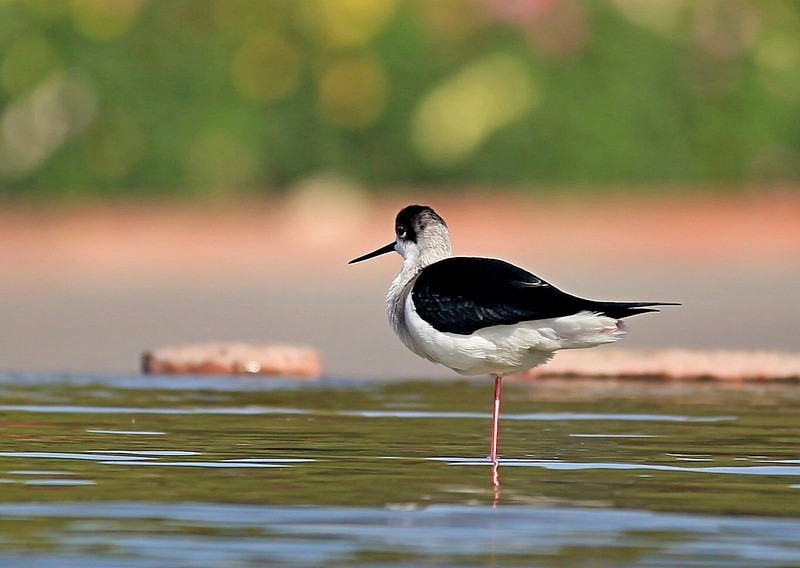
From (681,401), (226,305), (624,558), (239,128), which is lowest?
(624,558)

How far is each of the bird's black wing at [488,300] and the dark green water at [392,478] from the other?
63cm

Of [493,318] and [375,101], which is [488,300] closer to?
[493,318]

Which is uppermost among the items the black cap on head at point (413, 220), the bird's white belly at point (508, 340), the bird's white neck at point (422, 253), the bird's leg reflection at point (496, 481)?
the black cap on head at point (413, 220)

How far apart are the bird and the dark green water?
1.47ft

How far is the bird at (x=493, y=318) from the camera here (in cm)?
898

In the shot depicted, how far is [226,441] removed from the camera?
9.77 metres

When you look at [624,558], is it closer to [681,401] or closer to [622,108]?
[681,401]

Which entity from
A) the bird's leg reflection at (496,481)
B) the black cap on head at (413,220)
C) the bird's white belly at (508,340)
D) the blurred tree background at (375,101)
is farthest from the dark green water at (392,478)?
the blurred tree background at (375,101)

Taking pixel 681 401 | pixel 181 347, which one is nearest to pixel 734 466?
pixel 681 401

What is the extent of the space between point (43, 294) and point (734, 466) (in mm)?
11453

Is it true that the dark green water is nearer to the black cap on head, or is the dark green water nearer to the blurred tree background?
the black cap on head

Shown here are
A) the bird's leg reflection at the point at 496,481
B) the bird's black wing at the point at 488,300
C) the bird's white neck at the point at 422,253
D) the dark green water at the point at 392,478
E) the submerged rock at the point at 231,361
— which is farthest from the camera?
the submerged rock at the point at 231,361

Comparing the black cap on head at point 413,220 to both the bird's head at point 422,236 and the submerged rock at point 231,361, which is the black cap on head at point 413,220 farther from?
the submerged rock at point 231,361

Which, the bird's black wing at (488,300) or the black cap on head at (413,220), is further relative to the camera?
the black cap on head at (413,220)
